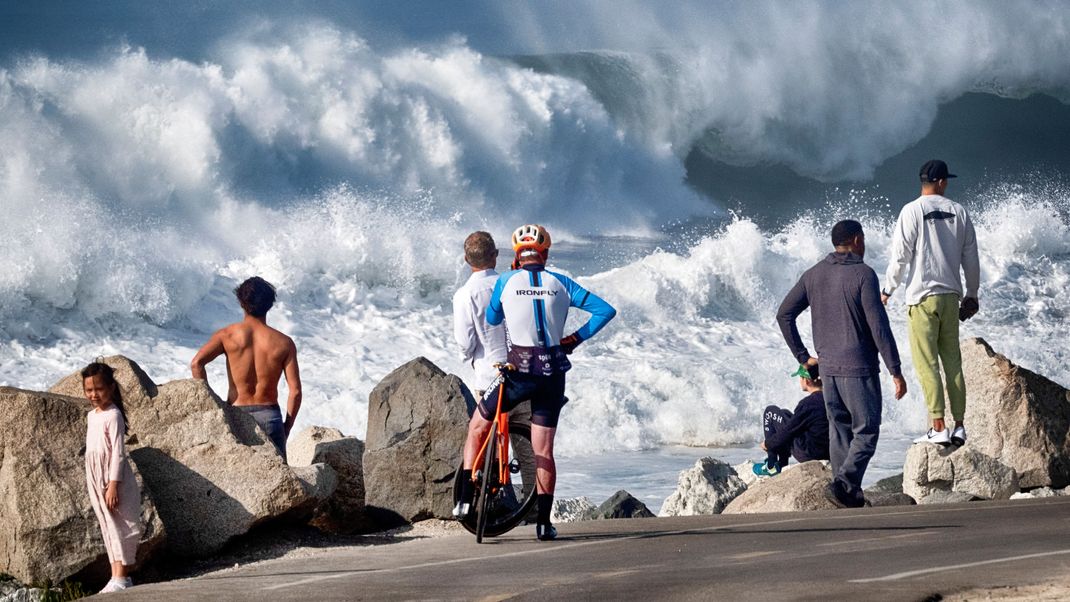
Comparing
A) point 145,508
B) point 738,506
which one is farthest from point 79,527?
point 738,506

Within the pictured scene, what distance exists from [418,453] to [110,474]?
2362 mm

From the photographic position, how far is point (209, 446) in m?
7.74

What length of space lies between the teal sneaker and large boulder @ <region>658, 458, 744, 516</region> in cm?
15

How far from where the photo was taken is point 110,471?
6855 mm

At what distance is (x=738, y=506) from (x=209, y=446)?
3089mm

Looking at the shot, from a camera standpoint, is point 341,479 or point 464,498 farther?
point 341,479

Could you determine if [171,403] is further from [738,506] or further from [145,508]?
[738,506]

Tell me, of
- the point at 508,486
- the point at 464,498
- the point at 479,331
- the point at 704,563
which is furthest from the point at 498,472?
the point at 704,563

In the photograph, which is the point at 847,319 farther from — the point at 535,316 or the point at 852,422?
the point at 535,316

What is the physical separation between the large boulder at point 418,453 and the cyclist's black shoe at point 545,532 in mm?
1640

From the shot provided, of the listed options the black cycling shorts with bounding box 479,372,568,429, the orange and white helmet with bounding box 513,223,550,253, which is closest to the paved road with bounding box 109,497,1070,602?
the black cycling shorts with bounding box 479,372,568,429

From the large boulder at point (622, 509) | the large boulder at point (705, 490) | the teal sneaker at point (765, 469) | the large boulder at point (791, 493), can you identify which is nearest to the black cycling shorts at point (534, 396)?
the large boulder at point (791, 493)

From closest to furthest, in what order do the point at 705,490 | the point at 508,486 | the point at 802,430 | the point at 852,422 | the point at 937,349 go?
the point at 508,486 < the point at 852,422 < the point at 937,349 < the point at 802,430 < the point at 705,490

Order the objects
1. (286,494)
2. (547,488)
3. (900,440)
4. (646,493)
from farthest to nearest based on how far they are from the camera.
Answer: (900,440)
(646,493)
(286,494)
(547,488)
